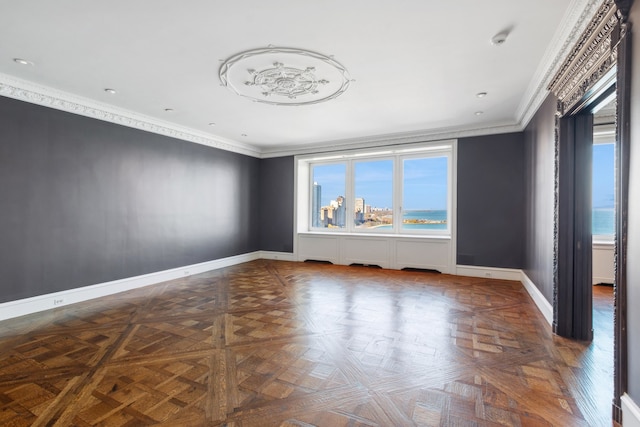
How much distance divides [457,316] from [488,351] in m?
0.84

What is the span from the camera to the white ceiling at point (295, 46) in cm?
219

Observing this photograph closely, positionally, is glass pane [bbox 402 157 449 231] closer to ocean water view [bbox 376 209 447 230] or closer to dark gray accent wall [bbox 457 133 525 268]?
ocean water view [bbox 376 209 447 230]

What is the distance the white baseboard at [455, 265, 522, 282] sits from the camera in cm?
499

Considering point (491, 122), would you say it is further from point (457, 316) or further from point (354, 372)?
point (354, 372)

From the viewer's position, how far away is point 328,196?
7066mm

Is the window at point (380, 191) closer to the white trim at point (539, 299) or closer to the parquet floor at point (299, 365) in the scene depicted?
the white trim at point (539, 299)

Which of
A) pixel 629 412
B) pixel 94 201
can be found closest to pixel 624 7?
pixel 629 412

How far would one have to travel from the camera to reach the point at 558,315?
2.81 meters

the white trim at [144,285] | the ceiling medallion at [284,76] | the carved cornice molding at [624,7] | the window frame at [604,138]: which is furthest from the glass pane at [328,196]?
the carved cornice molding at [624,7]

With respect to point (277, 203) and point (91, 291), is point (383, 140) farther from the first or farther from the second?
point (91, 291)

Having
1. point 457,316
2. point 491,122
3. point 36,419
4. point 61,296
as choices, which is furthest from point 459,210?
point 61,296

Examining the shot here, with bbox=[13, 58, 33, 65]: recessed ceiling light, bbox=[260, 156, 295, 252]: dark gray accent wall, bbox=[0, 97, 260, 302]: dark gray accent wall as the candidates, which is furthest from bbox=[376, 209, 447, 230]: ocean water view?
bbox=[13, 58, 33, 65]: recessed ceiling light

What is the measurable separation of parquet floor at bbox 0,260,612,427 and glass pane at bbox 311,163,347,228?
3245 mm

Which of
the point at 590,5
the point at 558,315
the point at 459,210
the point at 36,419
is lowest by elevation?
the point at 36,419
